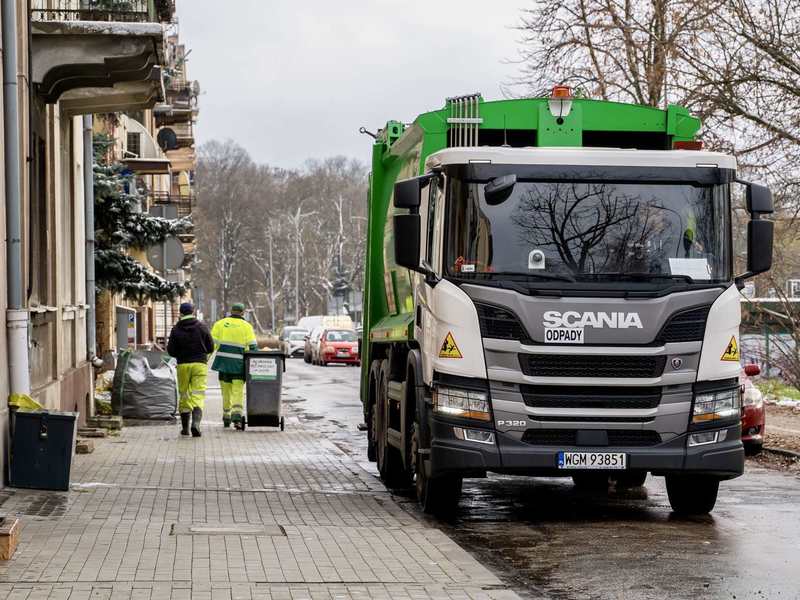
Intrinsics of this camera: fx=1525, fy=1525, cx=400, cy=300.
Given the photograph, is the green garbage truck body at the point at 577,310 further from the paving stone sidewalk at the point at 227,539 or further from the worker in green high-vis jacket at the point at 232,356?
the worker in green high-vis jacket at the point at 232,356

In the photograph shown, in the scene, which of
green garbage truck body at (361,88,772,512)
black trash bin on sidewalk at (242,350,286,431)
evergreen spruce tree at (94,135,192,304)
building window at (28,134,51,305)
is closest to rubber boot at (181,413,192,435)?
black trash bin on sidewalk at (242,350,286,431)

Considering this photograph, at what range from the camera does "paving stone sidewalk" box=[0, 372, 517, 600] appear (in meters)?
8.05

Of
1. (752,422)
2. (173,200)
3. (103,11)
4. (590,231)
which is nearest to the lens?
(590,231)

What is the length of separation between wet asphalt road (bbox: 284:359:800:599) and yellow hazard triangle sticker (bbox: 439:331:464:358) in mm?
1283

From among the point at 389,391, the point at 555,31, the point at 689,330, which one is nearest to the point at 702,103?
the point at 555,31

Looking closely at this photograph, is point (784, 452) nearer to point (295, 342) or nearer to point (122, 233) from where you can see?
point (122, 233)

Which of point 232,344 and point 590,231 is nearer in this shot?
point 590,231

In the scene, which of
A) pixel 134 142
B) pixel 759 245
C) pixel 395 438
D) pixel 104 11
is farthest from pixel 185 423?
pixel 134 142

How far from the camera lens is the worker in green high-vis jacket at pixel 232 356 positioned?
68.6 ft

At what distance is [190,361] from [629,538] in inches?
416

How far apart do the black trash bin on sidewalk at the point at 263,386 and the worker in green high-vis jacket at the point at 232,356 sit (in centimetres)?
15

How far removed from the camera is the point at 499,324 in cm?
1098

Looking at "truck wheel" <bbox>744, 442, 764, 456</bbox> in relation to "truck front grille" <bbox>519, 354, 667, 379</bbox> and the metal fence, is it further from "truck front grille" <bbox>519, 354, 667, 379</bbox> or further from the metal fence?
the metal fence

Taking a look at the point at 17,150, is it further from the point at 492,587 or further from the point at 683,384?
the point at 492,587
